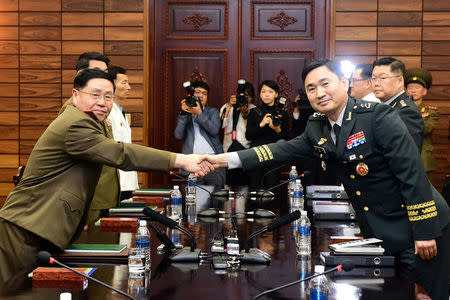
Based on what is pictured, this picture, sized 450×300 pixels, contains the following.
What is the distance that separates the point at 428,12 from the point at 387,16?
1.50 feet

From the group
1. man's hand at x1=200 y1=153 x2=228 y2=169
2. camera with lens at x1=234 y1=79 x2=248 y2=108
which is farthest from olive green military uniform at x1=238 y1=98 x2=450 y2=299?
camera with lens at x1=234 y1=79 x2=248 y2=108

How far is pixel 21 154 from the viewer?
650cm

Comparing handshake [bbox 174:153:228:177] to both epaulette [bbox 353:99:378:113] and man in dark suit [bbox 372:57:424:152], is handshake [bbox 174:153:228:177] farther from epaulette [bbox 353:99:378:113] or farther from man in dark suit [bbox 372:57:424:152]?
man in dark suit [bbox 372:57:424:152]

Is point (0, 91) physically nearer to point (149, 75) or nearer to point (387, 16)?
point (149, 75)

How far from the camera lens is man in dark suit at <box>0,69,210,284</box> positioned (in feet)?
7.59

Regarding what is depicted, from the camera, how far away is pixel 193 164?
287 cm

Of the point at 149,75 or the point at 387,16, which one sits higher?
the point at 387,16

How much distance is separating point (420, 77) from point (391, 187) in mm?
3966

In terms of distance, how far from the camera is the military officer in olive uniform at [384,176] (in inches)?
85.8

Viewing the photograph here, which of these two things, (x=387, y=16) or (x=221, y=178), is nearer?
(x=221, y=178)

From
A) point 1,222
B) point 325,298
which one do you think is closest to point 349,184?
point 325,298

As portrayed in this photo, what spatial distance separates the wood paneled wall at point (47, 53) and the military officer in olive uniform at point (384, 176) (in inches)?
165

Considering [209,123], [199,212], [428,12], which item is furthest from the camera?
[428,12]

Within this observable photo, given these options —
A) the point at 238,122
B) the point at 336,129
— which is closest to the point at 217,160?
the point at 336,129
